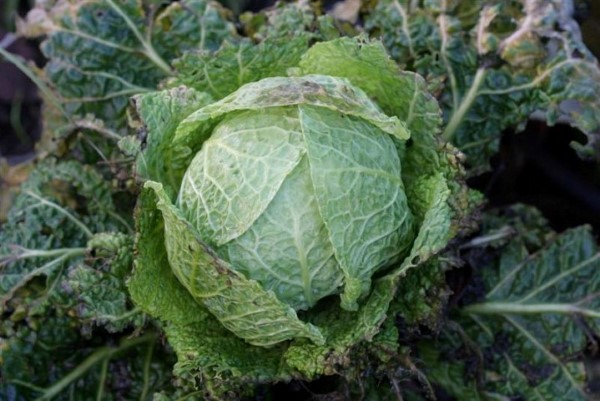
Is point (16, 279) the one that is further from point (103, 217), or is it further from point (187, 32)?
point (187, 32)

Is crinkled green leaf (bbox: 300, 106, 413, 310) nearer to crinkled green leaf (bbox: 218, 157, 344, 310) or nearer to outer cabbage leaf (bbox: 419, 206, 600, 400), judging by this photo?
crinkled green leaf (bbox: 218, 157, 344, 310)

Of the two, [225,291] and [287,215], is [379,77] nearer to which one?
[287,215]

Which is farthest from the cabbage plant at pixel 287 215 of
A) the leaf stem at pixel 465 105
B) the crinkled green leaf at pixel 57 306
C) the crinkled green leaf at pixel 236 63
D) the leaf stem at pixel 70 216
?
the leaf stem at pixel 70 216

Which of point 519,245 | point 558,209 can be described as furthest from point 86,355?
point 558,209

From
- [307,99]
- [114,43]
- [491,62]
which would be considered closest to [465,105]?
[491,62]

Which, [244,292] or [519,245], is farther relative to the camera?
[519,245]

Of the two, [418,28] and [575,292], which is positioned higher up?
[418,28]
